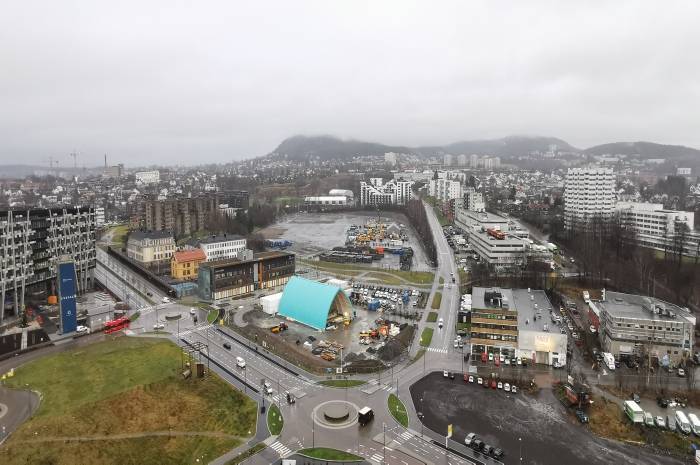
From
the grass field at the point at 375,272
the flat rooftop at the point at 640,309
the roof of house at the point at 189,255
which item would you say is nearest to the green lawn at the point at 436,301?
the grass field at the point at 375,272

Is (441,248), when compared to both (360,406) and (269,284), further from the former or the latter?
(360,406)

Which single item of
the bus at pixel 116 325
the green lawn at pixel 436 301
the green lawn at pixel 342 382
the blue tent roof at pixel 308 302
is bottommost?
the green lawn at pixel 342 382

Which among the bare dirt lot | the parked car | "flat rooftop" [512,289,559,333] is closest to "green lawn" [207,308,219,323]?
the parked car

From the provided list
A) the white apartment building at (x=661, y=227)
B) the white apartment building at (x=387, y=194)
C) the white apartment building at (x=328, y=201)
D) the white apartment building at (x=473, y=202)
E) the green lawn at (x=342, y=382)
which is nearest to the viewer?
the green lawn at (x=342, y=382)

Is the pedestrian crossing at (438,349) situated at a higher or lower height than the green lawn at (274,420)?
higher

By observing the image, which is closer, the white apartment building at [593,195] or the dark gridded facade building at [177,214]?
the white apartment building at [593,195]

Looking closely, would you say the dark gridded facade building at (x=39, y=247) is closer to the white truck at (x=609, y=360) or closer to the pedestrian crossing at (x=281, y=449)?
the pedestrian crossing at (x=281, y=449)

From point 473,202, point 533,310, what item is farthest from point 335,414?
point 473,202
